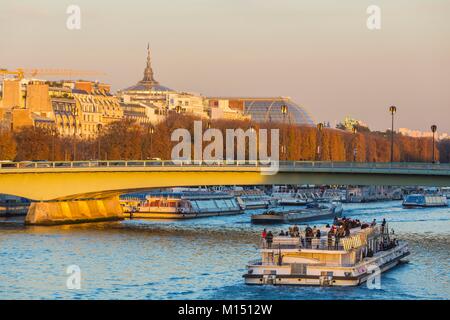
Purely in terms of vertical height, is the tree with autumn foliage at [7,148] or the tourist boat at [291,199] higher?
the tree with autumn foliage at [7,148]

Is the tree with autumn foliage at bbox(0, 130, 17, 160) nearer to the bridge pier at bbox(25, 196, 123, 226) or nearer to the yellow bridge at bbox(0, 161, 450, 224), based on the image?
the bridge pier at bbox(25, 196, 123, 226)

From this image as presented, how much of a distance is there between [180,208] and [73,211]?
13.7m

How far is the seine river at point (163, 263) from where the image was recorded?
53.6m

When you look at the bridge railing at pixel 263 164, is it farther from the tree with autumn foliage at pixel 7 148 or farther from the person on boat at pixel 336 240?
the tree with autumn foliage at pixel 7 148

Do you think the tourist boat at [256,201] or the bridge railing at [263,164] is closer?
the bridge railing at [263,164]

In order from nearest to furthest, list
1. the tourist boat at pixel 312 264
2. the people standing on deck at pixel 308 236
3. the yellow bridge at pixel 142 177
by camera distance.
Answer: the tourist boat at pixel 312 264, the people standing on deck at pixel 308 236, the yellow bridge at pixel 142 177

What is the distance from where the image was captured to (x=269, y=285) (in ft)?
181

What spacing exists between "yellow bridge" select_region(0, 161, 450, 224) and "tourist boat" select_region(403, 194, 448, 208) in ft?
118

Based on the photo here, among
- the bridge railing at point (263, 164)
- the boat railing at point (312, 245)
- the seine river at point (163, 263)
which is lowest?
the seine river at point (163, 263)

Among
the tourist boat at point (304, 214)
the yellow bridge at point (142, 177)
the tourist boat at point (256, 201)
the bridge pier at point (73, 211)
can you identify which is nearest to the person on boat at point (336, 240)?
the yellow bridge at point (142, 177)

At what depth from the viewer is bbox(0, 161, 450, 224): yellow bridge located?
80.9 m
